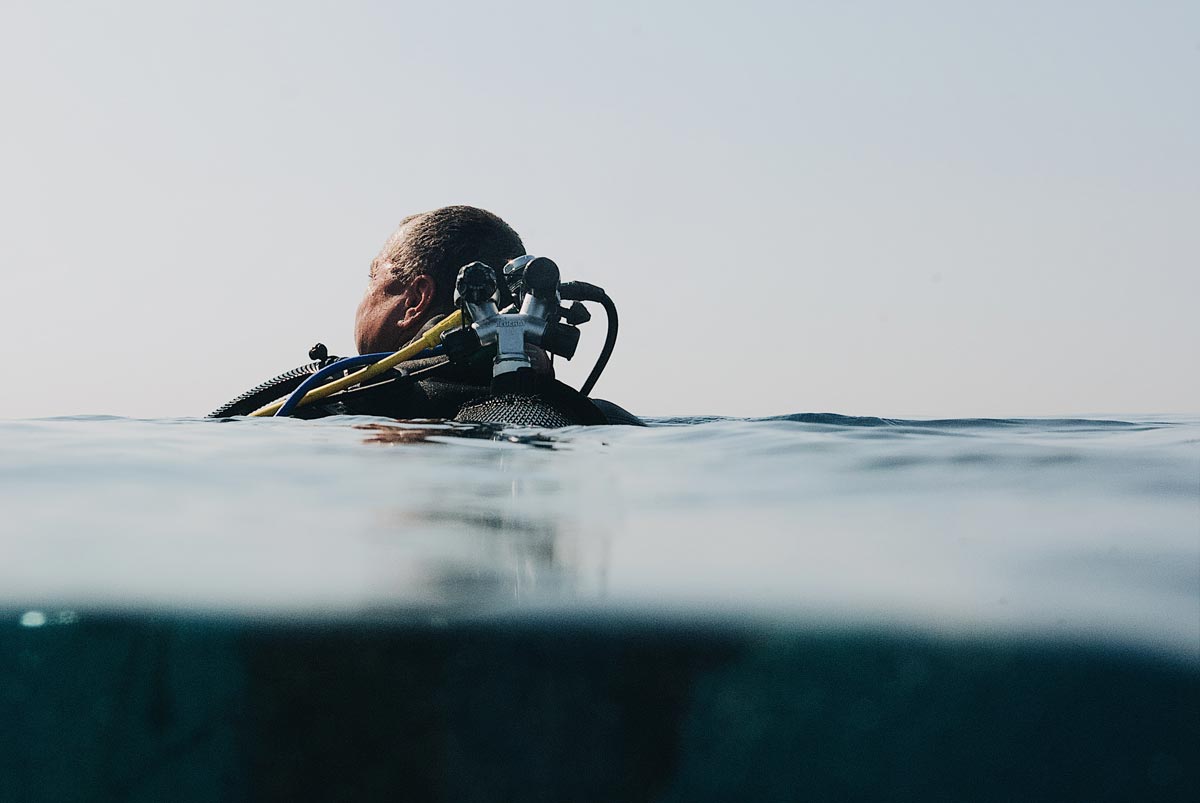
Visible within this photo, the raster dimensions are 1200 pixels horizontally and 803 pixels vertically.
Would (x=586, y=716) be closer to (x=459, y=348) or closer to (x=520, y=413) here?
(x=520, y=413)

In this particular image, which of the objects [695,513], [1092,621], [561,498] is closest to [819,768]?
[1092,621]

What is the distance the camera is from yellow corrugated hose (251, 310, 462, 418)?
4.08m

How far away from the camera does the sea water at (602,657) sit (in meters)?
1.21

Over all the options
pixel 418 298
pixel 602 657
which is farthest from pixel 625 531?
pixel 418 298

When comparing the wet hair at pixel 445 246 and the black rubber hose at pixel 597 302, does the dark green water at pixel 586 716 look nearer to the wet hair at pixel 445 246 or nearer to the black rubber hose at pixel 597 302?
the black rubber hose at pixel 597 302

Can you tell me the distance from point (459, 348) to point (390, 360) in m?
0.37

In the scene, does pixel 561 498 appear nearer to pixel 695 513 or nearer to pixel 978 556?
pixel 695 513

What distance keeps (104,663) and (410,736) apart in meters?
0.48

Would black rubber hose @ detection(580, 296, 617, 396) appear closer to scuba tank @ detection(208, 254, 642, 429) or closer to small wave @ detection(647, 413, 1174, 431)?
scuba tank @ detection(208, 254, 642, 429)

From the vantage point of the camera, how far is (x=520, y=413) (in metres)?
3.80

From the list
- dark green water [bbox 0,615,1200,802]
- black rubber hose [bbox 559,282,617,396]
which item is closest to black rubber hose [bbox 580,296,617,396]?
black rubber hose [bbox 559,282,617,396]

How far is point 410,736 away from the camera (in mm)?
1247

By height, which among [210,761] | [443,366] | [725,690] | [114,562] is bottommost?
[210,761]

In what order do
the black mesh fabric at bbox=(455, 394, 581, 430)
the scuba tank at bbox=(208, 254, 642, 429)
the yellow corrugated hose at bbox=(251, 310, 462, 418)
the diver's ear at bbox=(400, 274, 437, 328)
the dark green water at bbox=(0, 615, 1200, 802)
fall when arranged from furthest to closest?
the diver's ear at bbox=(400, 274, 437, 328) < the yellow corrugated hose at bbox=(251, 310, 462, 418) < the scuba tank at bbox=(208, 254, 642, 429) < the black mesh fabric at bbox=(455, 394, 581, 430) < the dark green water at bbox=(0, 615, 1200, 802)
